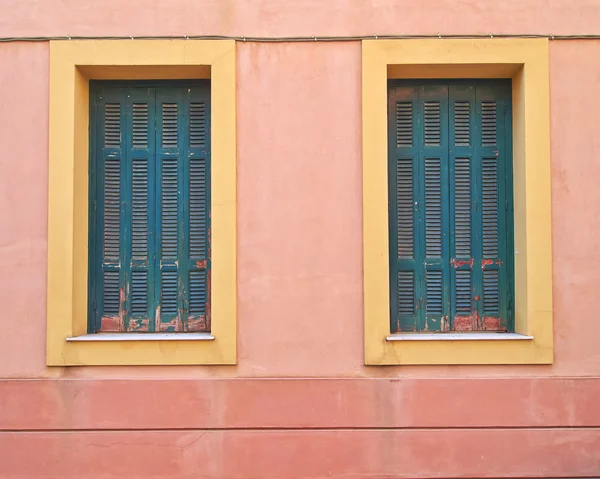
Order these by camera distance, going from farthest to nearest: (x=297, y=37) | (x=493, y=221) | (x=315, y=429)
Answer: (x=493, y=221)
(x=297, y=37)
(x=315, y=429)

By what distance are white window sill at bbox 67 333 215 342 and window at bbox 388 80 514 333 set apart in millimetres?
1717

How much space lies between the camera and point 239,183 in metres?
5.51

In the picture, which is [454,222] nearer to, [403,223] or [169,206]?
[403,223]

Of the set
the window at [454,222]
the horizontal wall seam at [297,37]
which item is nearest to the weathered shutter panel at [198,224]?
the horizontal wall seam at [297,37]

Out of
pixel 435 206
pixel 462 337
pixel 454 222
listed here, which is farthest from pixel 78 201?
pixel 462 337

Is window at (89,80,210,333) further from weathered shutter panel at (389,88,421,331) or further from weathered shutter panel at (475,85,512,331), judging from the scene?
weathered shutter panel at (475,85,512,331)

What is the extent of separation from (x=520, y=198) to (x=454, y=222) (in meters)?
0.60

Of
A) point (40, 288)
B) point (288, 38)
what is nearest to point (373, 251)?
point (288, 38)

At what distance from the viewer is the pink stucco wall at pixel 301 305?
5371 millimetres

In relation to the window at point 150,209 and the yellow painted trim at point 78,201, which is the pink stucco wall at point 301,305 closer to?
the yellow painted trim at point 78,201

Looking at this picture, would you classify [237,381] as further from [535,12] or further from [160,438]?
[535,12]

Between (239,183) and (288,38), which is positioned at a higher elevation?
(288,38)

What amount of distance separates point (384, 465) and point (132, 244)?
9.53 feet

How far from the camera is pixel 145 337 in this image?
5477 mm
